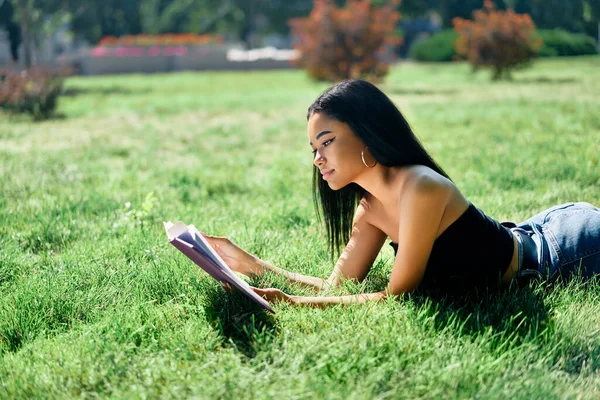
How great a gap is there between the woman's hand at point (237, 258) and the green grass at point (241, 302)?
0.10 meters

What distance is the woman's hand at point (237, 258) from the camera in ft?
10.7

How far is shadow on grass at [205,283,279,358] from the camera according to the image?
256 centimetres

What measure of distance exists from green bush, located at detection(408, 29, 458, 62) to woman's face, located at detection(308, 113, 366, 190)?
104ft

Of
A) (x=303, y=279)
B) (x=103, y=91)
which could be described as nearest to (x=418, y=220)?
(x=303, y=279)

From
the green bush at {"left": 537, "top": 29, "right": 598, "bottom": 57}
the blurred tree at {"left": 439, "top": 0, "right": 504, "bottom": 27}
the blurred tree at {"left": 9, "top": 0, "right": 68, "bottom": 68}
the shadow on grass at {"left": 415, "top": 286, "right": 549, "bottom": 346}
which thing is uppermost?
the blurred tree at {"left": 9, "top": 0, "right": 68, "bottom": 68}

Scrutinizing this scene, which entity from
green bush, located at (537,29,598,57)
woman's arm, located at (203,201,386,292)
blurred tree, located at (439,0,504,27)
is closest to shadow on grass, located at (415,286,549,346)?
woman's arm, located at (203,201,386,292)

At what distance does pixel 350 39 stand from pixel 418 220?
1654cm

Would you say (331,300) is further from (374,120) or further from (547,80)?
(547,80)

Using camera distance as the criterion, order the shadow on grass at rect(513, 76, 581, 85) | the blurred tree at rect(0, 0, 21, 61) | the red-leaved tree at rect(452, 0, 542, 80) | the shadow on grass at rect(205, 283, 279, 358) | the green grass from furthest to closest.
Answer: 1. the blurred tree at rect(0, 0, 21, 61)
2. the red-leaved tree at rect(452, 0, 542, 80)
3. the shadow on grass at rect(513, 76, 581, 85)
4. the shadow on grass at rect(205, 283, 279, 358)
5. the green grass

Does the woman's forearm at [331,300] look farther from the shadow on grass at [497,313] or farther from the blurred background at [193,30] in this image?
the blurred background at [193,30]

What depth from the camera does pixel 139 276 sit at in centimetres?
334

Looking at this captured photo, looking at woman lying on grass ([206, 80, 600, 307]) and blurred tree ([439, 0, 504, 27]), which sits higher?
blurred tree ([439, 0, 504, 27])

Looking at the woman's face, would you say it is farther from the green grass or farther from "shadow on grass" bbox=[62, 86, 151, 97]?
"shadow on grass" bbox=[62, 86, 151, 97]

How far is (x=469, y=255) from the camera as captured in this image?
2.93 metres
